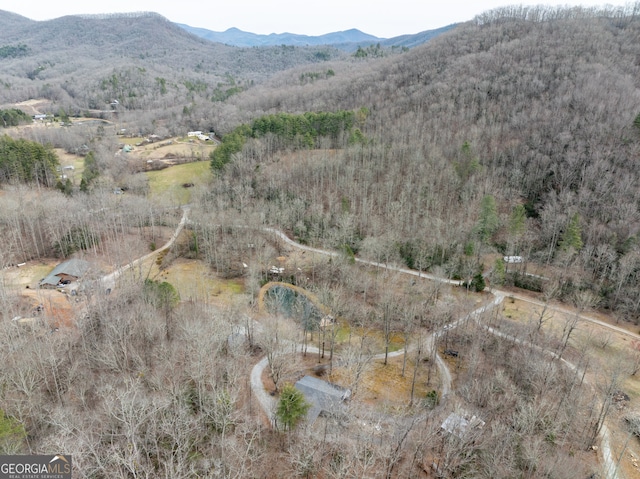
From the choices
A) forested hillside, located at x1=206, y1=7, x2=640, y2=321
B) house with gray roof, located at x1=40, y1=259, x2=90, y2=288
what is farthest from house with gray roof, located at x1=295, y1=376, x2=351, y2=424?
house with gray roof, located at x1=40, y1=259, x2=90, y2=288

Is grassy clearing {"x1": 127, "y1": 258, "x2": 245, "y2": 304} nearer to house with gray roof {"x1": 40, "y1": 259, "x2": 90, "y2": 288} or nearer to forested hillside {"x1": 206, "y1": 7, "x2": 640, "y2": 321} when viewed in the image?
house with gray roof {"x1": 40, "y1": 259, "x2": 90, "y2": 288}

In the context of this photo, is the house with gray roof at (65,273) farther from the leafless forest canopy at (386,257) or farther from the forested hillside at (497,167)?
the forested hillside at (497,167)

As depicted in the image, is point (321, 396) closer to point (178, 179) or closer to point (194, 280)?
point (194, 280)

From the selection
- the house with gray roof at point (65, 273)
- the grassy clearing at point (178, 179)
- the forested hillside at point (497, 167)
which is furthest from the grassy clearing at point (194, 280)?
the grassy clearing at point (178, 179)

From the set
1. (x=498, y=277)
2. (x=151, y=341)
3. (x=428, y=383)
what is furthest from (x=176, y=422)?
(x=498, y=277)

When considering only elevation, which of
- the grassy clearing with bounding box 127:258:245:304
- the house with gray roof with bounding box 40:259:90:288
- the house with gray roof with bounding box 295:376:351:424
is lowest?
the grassy clearing with bounding box 127:258:245:304

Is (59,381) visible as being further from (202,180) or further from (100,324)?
(202,180)
